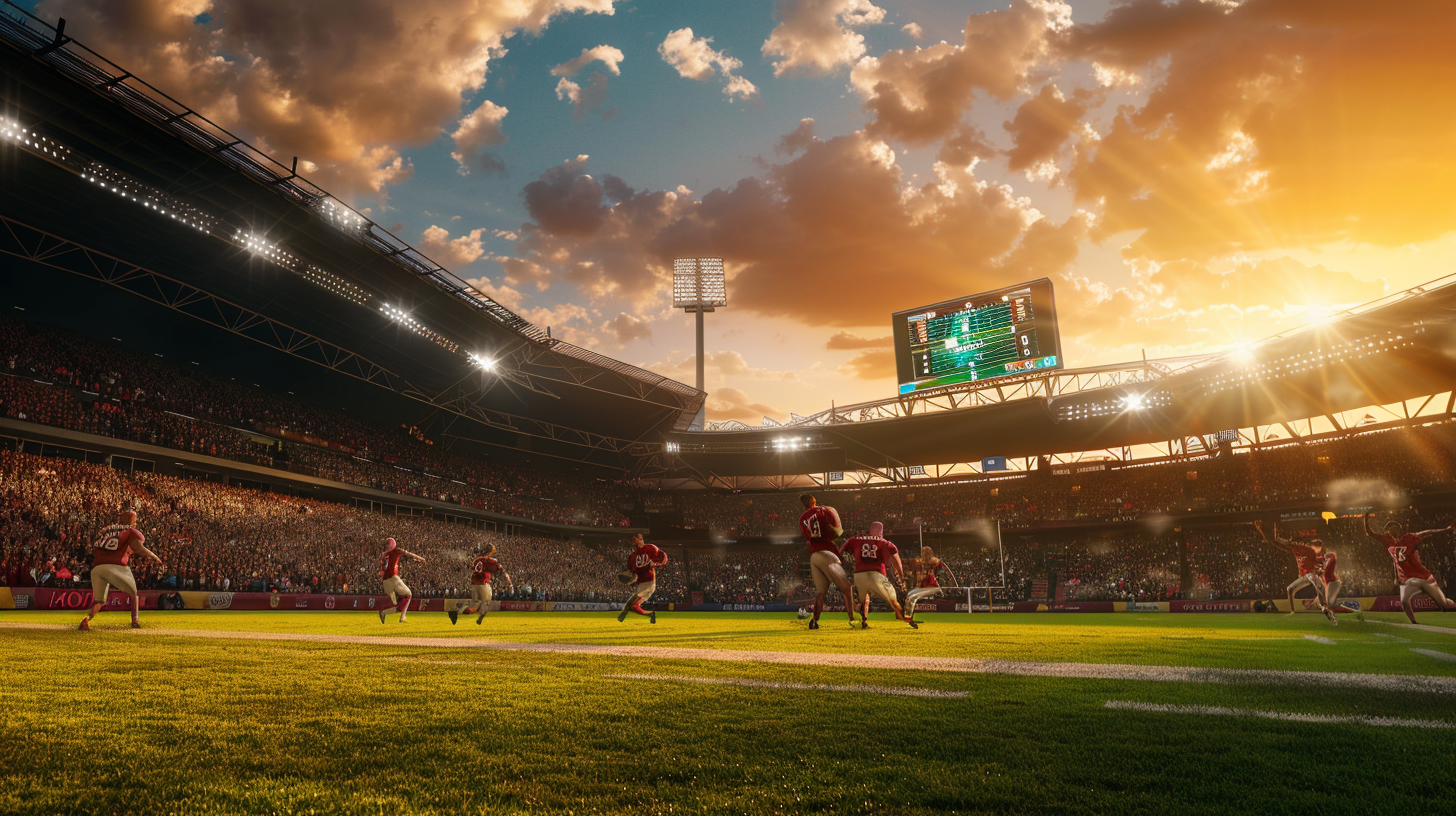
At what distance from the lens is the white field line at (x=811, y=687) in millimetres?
4789

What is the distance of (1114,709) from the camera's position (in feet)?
13.8

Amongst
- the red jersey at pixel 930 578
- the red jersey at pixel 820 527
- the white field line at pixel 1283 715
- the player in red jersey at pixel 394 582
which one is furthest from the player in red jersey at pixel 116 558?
the red jersey at pixel 930 578

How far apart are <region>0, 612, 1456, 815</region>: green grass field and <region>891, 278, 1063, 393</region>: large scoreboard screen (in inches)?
1270

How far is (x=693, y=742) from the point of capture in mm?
3371

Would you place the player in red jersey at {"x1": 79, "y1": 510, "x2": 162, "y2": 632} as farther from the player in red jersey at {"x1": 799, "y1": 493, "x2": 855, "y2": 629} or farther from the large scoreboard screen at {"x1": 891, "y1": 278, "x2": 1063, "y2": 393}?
the large scoreboard screen at {"x1": 891, "y1": 278, "x2": 1063, "y2": 393}

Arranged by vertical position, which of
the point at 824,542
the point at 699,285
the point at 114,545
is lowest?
the point at 824,542

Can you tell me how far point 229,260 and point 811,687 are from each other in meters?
31.4

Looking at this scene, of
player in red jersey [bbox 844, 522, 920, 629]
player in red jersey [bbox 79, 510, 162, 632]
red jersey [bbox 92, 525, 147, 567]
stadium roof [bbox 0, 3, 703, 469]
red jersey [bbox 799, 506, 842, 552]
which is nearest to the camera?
player in red jersey [bbox 79, 510, 162, 632]

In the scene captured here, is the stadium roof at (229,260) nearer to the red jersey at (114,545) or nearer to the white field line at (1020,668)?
the red jersey at (114,545)

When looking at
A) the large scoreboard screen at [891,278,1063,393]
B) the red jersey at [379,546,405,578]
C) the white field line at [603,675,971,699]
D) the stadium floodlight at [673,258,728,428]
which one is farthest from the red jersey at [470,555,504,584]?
the stadium floodlight at [673,258,728,428]

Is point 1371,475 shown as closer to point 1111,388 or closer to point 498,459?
point 1111,388

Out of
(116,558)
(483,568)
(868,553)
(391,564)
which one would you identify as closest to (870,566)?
(868,553)

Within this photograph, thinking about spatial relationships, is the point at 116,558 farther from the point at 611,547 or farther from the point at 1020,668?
the point at 611,547

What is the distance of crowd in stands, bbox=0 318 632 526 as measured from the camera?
27672mm
